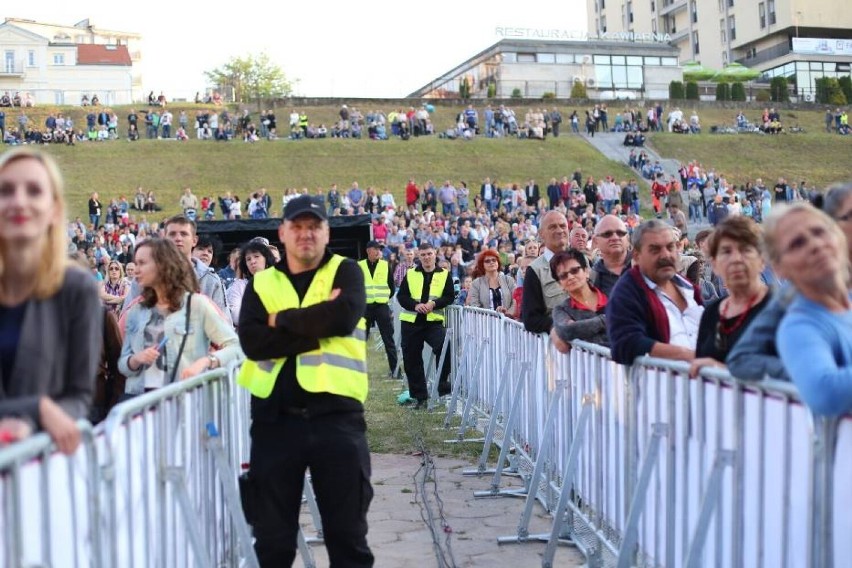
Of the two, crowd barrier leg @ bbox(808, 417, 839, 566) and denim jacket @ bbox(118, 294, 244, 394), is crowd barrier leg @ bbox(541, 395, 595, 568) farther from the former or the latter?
crowd barrier leg @ bbox(808, 417, 839, 566)

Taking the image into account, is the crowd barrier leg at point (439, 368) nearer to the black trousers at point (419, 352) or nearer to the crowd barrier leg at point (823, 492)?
the black trousers at point (419, 352)

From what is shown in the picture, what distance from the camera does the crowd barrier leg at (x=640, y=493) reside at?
480cm

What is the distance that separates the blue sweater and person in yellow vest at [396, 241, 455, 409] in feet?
31.0

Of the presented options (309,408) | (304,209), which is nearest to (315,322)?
(309,408)

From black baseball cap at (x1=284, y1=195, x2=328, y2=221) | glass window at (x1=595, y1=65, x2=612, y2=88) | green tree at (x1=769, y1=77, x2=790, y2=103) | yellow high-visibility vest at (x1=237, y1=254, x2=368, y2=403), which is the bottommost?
yellow high-visibility vest at (x1=237, y1=254, x2=368, y2=403)

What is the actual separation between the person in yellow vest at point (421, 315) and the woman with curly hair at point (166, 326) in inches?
270

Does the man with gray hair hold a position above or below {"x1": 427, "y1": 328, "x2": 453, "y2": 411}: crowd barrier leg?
above

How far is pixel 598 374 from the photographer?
603 cm

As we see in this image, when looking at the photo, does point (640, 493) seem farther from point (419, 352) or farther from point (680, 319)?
point (419, 352)

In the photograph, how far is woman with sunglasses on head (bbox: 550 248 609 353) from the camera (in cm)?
655

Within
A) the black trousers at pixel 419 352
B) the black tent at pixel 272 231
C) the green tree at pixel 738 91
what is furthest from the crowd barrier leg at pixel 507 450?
the green tree at pixel 738 91

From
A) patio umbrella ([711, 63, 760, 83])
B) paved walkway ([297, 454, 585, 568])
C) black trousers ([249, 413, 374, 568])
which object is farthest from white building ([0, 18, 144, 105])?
black trousers ([249, 413, 374, 568])

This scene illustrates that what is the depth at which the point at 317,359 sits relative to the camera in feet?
16.0

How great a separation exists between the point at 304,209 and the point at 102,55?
103020 mm
